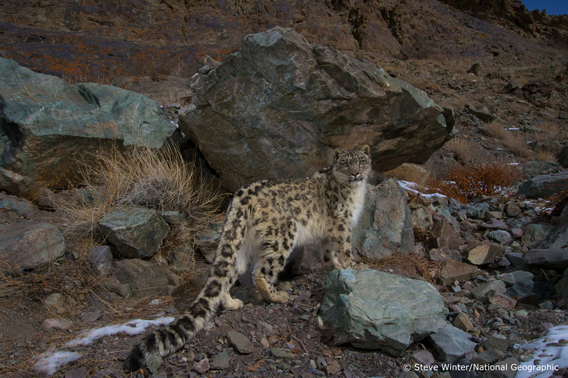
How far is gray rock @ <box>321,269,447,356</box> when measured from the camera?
3578 millimetres

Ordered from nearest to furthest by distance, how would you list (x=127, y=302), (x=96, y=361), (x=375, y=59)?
(x=96, y=361) → (x=127, y=302) → (x=375, y=59)

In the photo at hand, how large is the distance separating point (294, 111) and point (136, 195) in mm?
3196

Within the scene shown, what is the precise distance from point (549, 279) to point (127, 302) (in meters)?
5.65

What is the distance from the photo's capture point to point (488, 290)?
482cm

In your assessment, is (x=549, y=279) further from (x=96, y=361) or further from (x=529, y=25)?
(x=529, y=25)

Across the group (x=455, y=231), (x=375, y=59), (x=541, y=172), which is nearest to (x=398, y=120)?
(x=455, y=231)

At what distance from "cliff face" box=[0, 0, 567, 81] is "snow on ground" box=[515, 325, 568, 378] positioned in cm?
1505

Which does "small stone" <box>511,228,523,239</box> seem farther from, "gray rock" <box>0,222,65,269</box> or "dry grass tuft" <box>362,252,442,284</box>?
"gray rock" <box>0,222,65,269</box>

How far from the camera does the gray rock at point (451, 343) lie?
3.43m

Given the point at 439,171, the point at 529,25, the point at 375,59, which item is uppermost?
the point at 529,25

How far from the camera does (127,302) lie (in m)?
5.04

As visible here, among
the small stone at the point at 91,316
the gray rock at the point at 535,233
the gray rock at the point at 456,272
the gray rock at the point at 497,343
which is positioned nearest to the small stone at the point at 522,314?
the gray rock at the point at 497,343

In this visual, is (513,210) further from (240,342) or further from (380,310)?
(240,342)

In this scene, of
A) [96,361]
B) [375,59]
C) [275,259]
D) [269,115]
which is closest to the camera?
[96,361]
